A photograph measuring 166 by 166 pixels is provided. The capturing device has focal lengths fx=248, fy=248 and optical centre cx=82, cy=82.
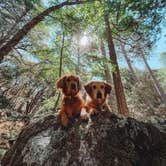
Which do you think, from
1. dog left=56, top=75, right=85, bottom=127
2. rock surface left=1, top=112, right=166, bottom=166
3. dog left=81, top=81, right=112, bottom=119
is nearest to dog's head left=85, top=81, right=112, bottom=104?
dog left=81, top=81, right=112, bottom=119

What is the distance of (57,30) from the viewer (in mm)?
14102

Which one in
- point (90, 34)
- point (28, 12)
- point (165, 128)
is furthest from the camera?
point (90, 34)

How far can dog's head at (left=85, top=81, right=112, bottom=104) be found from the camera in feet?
16.1

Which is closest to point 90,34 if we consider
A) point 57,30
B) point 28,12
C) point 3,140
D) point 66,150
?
point 57,30

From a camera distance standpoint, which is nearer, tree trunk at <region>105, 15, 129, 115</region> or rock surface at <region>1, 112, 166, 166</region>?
rock surface at <region>1, 112, 166, 166</region>

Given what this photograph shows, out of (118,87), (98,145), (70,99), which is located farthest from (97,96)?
(118,87)

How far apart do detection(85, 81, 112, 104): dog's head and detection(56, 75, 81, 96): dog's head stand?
0.37 metres

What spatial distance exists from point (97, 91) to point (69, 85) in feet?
2.10

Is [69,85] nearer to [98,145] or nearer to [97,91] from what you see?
[97,91]

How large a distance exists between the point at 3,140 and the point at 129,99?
1488 cm

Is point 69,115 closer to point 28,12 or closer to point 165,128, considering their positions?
point 165,128

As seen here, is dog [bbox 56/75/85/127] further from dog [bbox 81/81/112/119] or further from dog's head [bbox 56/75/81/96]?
dog [bbox 81/81/112/119]

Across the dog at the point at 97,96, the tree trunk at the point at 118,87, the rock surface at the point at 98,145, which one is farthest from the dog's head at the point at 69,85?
the tree trunk at the point at 118,87

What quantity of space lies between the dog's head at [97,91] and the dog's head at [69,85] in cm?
37
